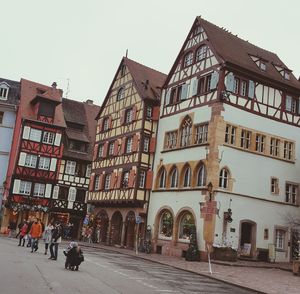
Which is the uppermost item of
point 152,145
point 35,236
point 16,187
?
point 152,145

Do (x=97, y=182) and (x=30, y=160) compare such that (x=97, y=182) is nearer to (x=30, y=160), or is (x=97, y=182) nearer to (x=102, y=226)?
(x=102, y=226)

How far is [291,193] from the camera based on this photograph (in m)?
35.8

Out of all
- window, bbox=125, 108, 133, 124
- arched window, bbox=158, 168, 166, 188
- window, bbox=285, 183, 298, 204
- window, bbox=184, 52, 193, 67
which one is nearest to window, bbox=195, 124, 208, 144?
arched window, bbox=158, 168, 166, 188

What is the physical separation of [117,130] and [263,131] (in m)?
15.4

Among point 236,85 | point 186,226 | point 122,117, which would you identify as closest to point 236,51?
point 236,85

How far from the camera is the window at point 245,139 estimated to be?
3350cm

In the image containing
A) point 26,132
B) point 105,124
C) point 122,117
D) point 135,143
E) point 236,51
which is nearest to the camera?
point 236,51

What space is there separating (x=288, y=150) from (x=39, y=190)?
89.7 feet

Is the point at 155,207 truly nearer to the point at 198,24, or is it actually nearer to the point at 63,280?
the point at 198,24

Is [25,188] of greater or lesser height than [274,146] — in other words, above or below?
below

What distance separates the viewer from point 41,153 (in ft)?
170

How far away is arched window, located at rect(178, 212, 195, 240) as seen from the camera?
3306 centimetres

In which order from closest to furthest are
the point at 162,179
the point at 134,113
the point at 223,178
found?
1. the point at 223,178
2. the point at 162,179
3. the point at 134,113

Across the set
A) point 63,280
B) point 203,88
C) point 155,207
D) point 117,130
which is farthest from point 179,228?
point 63,280
